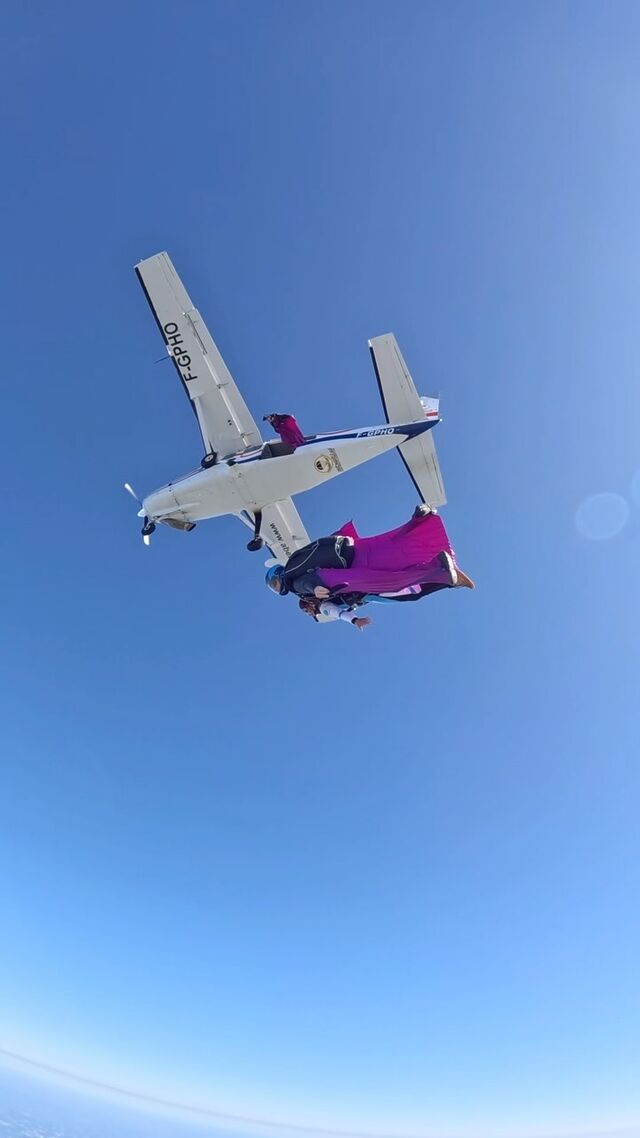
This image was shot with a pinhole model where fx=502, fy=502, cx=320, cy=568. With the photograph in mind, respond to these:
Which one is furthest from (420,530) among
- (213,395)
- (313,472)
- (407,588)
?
(213,395)

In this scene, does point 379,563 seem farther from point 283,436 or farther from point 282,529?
point 282,529

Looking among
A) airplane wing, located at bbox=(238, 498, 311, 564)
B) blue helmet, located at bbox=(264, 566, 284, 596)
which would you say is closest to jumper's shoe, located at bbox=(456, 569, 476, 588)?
blue helmet, located at bbox=(264, 566, 284, 596)

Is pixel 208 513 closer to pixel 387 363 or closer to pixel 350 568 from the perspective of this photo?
pixel 387 363

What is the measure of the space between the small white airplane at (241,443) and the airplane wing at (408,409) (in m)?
0.02

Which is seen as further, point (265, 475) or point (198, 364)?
point (198, 364)

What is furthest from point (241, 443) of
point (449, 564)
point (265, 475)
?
point (449, 564)

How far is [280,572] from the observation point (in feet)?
25.7

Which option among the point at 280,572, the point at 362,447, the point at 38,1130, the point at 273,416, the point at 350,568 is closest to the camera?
the point at 350,568

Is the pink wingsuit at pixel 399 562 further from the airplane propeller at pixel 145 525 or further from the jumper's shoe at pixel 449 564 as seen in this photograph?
the airplane propeller at pixel 145 525

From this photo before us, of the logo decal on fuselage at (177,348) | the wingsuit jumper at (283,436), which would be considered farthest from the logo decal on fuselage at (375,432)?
the logo decal on fuselage at (177,348)

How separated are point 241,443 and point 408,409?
5.86 meters

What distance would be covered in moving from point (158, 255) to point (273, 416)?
7.23m

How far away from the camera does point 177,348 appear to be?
16.2 meters

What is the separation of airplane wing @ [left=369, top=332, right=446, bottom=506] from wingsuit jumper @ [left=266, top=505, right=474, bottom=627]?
254 inches
